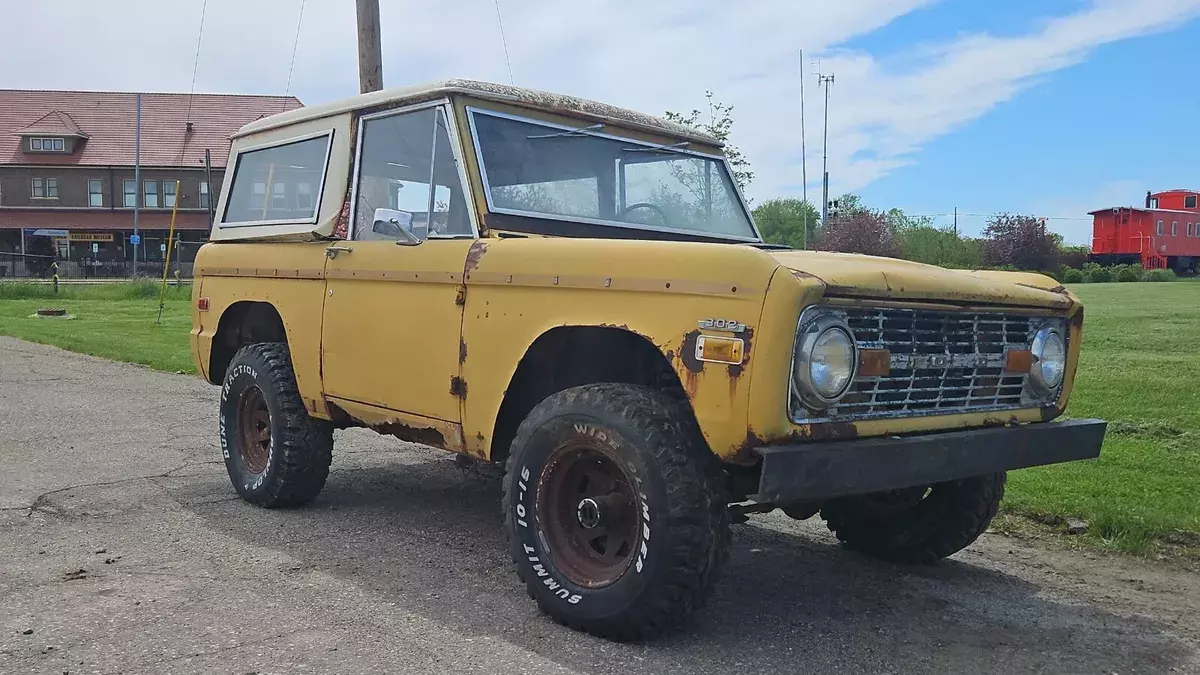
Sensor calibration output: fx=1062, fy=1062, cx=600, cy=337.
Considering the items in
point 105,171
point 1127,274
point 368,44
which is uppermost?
point 105,171

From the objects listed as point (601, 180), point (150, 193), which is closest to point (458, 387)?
point (601, 180)

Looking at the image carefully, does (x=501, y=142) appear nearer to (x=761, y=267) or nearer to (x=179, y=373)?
(x=761, y=267)

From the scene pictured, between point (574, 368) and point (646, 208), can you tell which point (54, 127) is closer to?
point (646, 208)

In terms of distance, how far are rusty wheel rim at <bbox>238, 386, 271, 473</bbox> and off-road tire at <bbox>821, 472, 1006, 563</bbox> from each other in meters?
3.12

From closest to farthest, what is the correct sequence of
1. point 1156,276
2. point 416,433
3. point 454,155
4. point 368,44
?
point 454,155 < point 416,433 < point 368,44 < point 1156,276

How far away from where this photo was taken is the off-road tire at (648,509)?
357cm

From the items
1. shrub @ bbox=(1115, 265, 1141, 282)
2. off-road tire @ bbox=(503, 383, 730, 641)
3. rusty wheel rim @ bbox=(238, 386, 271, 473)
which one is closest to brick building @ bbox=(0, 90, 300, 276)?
shrub @ bbox=(1115, 265, 1141, 282)

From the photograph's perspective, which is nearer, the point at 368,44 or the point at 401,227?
the point at 401,227

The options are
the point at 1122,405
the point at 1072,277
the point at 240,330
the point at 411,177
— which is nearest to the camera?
the point at 411,177

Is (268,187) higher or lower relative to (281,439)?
higher

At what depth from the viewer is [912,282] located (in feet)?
12.3

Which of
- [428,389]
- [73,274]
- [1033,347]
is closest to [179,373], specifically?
[428,389]

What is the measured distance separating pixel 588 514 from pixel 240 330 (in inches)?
131

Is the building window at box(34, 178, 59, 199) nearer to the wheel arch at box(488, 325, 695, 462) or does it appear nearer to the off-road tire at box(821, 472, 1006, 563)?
the wheel arch at box(488, 325, 695, 462)
